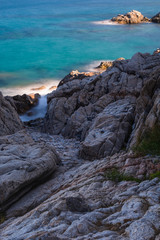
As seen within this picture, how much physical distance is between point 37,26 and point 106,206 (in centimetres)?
7709

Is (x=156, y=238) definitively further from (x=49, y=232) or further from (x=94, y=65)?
(x=94, y=65)

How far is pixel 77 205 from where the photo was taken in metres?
7.49

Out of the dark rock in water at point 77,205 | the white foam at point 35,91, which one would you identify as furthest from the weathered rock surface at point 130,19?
the dark rock in water at point 77,205

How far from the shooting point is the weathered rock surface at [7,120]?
18.8m

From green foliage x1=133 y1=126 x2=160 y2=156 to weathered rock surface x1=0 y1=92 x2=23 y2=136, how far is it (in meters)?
11.2

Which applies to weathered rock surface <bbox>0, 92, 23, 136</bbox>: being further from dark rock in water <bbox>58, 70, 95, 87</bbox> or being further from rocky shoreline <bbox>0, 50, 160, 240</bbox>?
dark rock in water <bbox>58, 70, 95, 87</bbox>

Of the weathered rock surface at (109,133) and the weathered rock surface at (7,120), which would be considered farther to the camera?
the weathered rock surface at (7,120)

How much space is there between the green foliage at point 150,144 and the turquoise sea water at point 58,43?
30.0 m

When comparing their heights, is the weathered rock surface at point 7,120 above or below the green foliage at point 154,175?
below

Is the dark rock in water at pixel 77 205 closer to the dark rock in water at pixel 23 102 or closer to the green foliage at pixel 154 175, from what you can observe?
the green foliage at pixel 154 175

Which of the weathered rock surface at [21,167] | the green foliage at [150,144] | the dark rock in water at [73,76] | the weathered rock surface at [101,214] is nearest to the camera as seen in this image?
the weathered rock surface at [101,214]

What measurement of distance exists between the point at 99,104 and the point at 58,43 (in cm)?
4308

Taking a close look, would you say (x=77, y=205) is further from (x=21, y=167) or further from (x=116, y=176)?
(x=21, y=167)

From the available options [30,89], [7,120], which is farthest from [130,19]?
[7,120]
